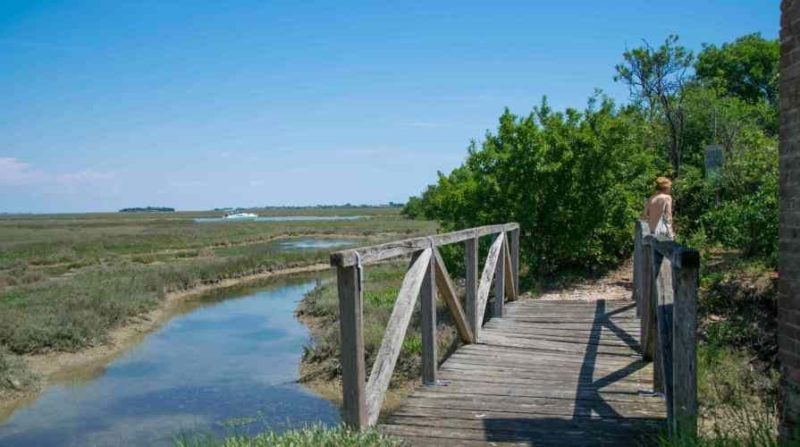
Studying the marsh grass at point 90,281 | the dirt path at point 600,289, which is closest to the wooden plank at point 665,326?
the dirt path at point 600,289

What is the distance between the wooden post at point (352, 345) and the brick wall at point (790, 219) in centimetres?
246

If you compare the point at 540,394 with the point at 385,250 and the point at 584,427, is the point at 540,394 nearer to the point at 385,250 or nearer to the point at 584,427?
the point at 584,427

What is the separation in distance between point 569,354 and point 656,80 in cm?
1496

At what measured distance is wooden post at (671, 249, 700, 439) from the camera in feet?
11.7

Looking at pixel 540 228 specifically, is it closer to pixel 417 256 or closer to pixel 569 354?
pixel 569 354

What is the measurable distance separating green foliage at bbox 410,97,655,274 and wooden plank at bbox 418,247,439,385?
743 centimetres

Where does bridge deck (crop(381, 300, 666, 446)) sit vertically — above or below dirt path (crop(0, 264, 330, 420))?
above

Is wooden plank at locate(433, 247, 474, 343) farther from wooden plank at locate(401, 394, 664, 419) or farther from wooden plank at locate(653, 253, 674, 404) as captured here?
wooden plank at locate(653, 253, 674, 404)

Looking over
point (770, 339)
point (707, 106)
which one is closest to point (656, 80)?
point (707, 106)

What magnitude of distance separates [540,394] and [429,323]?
44.5 inches

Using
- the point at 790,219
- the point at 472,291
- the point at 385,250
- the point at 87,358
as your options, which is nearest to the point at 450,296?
the point at 472,291

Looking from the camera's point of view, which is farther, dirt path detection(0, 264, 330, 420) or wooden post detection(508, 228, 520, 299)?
dirt path detection(0, 264, 330, 420)

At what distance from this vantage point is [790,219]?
3740 millimetres

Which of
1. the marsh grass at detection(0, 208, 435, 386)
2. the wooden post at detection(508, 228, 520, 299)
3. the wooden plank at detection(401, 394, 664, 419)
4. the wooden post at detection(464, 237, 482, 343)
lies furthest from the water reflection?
the wooden post at detection(508, 228, 520, 299)
